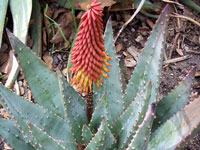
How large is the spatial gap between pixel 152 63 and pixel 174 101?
222 mm

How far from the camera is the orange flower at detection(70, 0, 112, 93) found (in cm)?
101

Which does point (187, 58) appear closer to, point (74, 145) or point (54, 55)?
point (54, 55)

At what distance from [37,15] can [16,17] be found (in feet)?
0.97

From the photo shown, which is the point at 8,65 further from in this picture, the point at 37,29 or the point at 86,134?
the point at 86,134

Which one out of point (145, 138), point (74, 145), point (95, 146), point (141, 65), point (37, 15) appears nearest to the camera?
point (145, 138)

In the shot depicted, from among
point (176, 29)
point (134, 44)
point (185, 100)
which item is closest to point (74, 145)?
point (185, 100)

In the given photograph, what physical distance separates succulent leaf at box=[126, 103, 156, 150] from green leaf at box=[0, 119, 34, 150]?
625 millimetres

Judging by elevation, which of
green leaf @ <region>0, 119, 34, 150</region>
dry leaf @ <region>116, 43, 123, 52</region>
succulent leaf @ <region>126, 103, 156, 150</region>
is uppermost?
succulent leaf @ <region>126, 103, 156, 150</region>

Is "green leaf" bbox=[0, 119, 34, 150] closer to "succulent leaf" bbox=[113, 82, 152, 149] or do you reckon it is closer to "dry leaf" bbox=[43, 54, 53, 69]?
→ "succulent leaf" bbox=[113, 82, 152, 149]

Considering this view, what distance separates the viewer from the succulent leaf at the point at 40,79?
1.29m

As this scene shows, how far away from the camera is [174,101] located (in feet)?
4.54

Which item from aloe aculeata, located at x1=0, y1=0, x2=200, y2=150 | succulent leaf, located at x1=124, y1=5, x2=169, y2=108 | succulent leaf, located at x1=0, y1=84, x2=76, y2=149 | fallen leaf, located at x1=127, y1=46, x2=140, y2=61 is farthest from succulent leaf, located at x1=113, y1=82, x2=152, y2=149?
fallen leaf, located at x1=127, y1=46, x2=140, y2=61

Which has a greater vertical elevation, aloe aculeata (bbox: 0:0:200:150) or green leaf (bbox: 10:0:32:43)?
green leaf (bbox: 10:0:32:43)

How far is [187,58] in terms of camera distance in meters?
2.15
